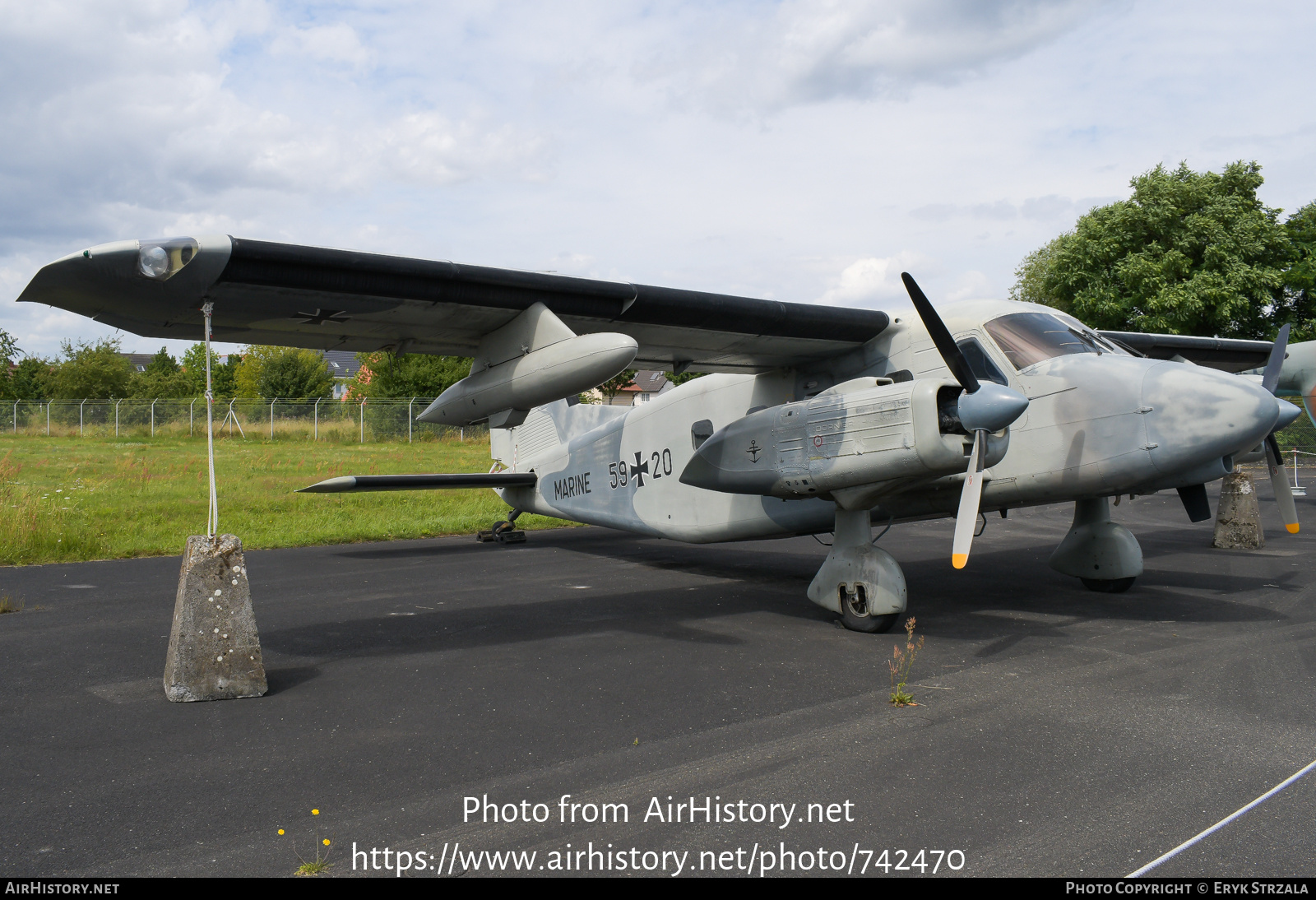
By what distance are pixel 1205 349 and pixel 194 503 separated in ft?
64.4

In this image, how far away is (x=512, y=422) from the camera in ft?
24.0

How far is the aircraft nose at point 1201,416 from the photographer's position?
6.44 metres

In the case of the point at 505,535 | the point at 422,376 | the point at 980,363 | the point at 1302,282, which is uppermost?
the point at 1302,282

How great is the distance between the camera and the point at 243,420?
118 feet

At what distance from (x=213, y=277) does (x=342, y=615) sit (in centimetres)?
388

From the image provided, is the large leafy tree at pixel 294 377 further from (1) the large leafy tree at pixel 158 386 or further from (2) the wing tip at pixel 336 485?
(2) the wing tip at pixel 336 485

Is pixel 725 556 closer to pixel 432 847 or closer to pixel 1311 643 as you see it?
pixel 1311 643

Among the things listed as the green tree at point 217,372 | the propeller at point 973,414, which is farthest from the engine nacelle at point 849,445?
the green tree at point 217,372

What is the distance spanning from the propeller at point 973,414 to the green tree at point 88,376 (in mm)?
59804

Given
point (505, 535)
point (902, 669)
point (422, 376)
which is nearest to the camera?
point (902, 669)

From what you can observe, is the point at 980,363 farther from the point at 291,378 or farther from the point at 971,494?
the point at 291,378

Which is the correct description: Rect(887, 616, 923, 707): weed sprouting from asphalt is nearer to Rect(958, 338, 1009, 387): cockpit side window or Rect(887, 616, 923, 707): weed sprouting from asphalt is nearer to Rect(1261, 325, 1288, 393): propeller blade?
Rect(958, 338, 1009, 387): cockpit side window

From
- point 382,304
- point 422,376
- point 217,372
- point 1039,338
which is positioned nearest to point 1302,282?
point 1039,338
